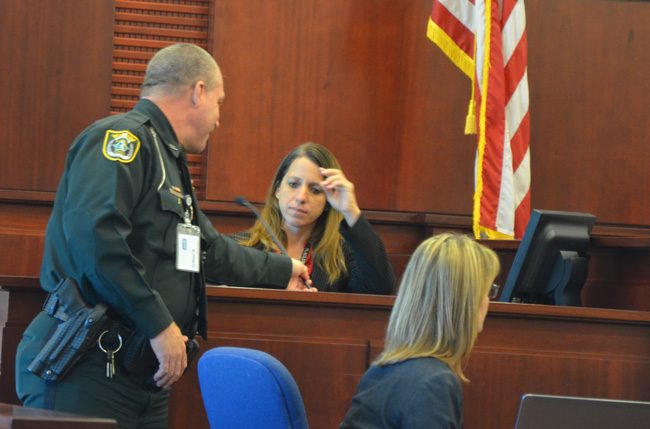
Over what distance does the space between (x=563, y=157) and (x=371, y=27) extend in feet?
3.86

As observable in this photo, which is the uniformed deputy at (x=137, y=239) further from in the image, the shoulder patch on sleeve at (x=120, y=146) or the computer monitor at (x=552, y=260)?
the computer monitor at (x=552, y=260)

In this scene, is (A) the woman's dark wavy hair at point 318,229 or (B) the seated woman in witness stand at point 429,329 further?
(A) the woman's dark wavy hair at point 318,229

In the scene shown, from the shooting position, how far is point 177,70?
10.4ft

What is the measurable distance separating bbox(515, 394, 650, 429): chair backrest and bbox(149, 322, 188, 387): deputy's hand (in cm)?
93

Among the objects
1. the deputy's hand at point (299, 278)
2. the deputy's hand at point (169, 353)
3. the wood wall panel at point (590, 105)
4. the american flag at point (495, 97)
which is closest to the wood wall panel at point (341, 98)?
the american flag at point (495, 97)

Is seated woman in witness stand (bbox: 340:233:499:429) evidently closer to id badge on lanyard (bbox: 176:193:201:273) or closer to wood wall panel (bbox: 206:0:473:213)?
id badge on lanyard (bbox: 176:193:201:273)

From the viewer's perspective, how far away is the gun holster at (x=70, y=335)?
2830 mm

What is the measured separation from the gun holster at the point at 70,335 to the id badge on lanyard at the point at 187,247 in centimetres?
25

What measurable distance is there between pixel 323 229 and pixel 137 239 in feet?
4.55

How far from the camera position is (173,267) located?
3023 millimetres

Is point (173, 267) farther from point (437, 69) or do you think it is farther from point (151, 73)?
point (437, 69)

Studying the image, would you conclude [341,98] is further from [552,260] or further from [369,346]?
[369,346]

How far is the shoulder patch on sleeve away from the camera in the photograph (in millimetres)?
2932

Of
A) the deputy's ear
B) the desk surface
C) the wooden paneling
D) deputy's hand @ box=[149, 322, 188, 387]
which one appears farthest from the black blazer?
the desk surface
